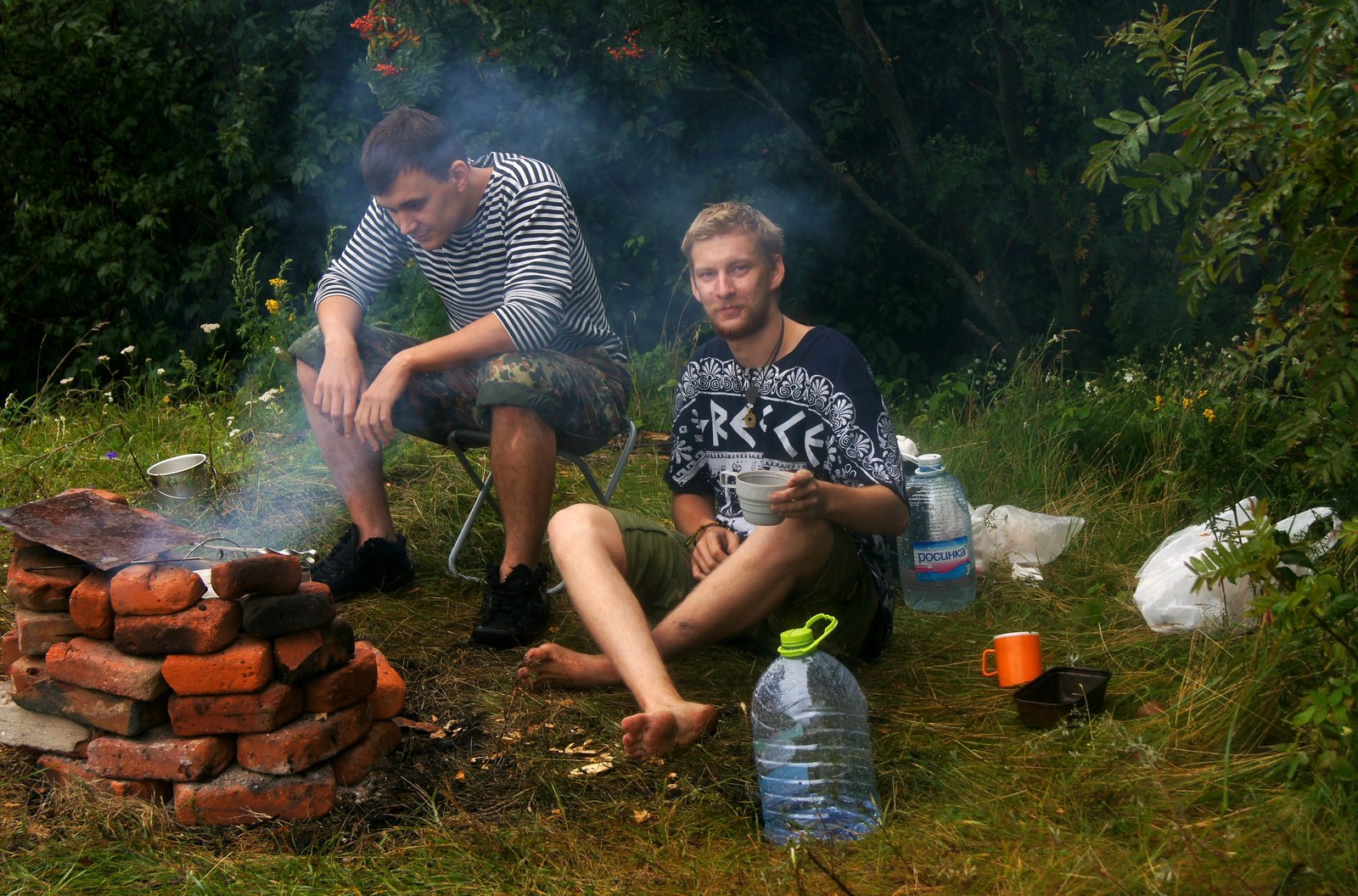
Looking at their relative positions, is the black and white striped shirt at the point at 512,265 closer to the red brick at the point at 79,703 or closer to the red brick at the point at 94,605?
the red brick at the point at 94,605

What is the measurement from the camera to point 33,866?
7.93 ft

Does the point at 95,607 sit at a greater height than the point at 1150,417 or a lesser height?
greater

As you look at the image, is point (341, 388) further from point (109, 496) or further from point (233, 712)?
point (233, 712)

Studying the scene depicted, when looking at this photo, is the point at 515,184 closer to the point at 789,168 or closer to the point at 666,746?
→ the point at 666,746

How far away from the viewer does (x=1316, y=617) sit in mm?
2232

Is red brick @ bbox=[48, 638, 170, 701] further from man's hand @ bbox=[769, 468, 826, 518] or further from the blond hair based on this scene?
the blond hair

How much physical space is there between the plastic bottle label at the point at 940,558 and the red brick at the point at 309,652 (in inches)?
73.0

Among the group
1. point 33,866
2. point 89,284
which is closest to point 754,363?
point 33,866

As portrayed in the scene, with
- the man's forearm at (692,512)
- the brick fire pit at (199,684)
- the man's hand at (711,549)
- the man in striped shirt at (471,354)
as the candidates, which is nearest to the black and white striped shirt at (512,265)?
the man in striped shirt at (471,354)

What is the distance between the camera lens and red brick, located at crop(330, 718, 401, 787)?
2746 millimetres

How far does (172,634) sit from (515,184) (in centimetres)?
178

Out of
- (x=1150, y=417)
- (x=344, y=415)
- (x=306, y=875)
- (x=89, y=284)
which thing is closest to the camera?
(x=306, y=875)

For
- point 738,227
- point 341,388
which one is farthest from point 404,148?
point 738,227

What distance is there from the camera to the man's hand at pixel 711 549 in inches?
122
